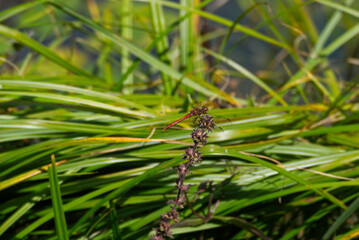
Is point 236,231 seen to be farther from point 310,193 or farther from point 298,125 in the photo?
point 298,125

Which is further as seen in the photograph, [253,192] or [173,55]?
[173,55]

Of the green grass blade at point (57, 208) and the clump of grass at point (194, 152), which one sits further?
the green grass blade at point (57, 208)

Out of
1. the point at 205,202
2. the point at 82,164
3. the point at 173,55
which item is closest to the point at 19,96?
the point at 82,164

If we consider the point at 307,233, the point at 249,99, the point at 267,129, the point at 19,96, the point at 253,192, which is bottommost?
the point at 307,233

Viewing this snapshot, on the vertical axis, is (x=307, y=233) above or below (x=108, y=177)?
below

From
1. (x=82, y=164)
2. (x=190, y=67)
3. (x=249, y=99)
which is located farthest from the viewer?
(x=190, y=67)

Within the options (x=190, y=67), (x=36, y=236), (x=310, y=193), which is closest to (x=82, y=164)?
(x=36, y=236)

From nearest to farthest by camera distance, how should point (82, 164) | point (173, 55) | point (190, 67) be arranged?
point (82, 164) → point (190, 67) → point (173, 55)

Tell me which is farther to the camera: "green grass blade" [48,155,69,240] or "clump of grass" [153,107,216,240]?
"green grass blade" [48,155,69,240]

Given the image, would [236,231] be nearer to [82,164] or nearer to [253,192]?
[253,192]

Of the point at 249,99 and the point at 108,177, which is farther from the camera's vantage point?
the point at 249,99
